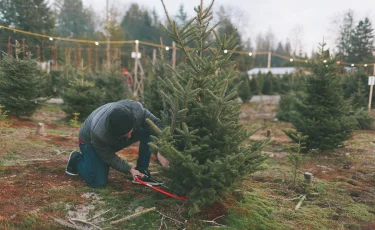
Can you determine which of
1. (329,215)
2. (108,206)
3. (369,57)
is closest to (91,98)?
(108,206)

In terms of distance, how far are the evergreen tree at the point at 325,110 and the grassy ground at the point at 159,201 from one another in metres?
1.57

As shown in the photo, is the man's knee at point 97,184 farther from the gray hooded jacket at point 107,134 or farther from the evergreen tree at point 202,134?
the evergreen tree at point 202,134

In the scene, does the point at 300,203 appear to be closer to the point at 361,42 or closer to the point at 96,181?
the point at 96,181

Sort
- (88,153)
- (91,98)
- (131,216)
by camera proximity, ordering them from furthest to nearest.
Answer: (91,98) < (88,153) < (131,216)

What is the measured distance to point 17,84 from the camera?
897 centimetres

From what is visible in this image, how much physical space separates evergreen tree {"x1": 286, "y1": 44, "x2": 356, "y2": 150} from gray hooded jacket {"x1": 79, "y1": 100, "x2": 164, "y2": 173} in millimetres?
4398

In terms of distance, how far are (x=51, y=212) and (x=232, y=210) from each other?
71.0 inches

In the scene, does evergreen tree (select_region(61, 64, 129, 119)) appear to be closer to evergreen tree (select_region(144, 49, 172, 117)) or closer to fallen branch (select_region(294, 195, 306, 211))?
evergreen tree (select_region(144, 49, 172, 117))

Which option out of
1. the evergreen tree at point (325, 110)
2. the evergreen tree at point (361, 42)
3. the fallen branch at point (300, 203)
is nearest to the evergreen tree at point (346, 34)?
the evergreen tree at point (361, 42)

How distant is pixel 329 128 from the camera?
7168mm

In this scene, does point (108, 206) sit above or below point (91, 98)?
below

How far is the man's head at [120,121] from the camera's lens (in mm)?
3500

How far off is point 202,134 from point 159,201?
2.75 ft

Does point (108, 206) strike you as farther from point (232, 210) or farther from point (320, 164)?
point (320, 164)
